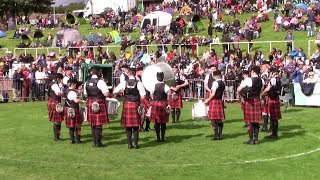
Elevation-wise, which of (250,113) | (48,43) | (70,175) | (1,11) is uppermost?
(1,11)

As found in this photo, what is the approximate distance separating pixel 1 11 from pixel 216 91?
5264cm

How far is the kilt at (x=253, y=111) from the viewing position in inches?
456

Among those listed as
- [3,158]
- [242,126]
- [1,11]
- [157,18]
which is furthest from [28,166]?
[1,11]

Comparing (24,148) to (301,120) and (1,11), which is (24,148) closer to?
(301,120)

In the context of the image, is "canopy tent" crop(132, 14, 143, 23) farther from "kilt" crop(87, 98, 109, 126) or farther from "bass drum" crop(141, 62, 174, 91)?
"kilt" crop(87, 98, 109, 126)

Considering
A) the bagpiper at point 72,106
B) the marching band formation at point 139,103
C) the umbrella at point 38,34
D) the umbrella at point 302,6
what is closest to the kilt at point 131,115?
the marching band formation at point 139,103

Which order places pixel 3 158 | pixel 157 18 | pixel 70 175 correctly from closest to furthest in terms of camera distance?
pixel 70 175
pixel 3 158
pixel 157 18

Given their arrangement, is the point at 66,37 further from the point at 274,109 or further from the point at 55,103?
the point at 274,109

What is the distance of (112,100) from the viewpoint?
524 inches

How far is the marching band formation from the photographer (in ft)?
37.5

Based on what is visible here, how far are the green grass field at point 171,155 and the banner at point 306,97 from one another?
341cm

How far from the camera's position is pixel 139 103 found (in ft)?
37.5

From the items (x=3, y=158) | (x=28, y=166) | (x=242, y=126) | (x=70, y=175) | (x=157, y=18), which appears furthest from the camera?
(x=157, y=18)

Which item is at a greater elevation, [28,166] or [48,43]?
[48,43]
